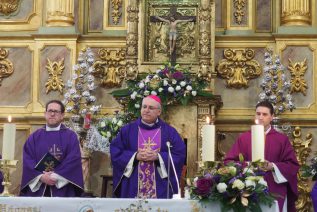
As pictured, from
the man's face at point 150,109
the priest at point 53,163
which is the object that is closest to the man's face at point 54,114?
the priest at point 53,163

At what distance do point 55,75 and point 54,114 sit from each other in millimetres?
3485

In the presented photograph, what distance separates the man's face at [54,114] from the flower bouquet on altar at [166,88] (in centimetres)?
198

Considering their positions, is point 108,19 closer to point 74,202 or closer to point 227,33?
point 227,33

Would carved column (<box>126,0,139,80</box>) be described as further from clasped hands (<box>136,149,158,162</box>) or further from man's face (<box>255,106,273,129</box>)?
clasped hands (<box>136,149,158,162</box>)

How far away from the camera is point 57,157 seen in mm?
8672

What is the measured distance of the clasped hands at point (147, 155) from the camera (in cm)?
822

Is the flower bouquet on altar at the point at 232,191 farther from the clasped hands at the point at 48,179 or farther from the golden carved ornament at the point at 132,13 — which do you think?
the golden carved ornament at the point at 132,13

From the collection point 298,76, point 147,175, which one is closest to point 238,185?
point 147,175

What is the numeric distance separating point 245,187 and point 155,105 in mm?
2188

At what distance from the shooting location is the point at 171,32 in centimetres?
1168

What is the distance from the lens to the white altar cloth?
6527 mm

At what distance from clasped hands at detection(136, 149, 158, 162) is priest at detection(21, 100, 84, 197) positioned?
750 mm

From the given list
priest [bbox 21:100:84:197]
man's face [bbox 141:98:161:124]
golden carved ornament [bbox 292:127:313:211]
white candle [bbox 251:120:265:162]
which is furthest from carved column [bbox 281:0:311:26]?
white candle [bbox 251:120:265:162]

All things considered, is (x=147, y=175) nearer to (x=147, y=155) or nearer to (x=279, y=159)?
(x=147, y=155)
